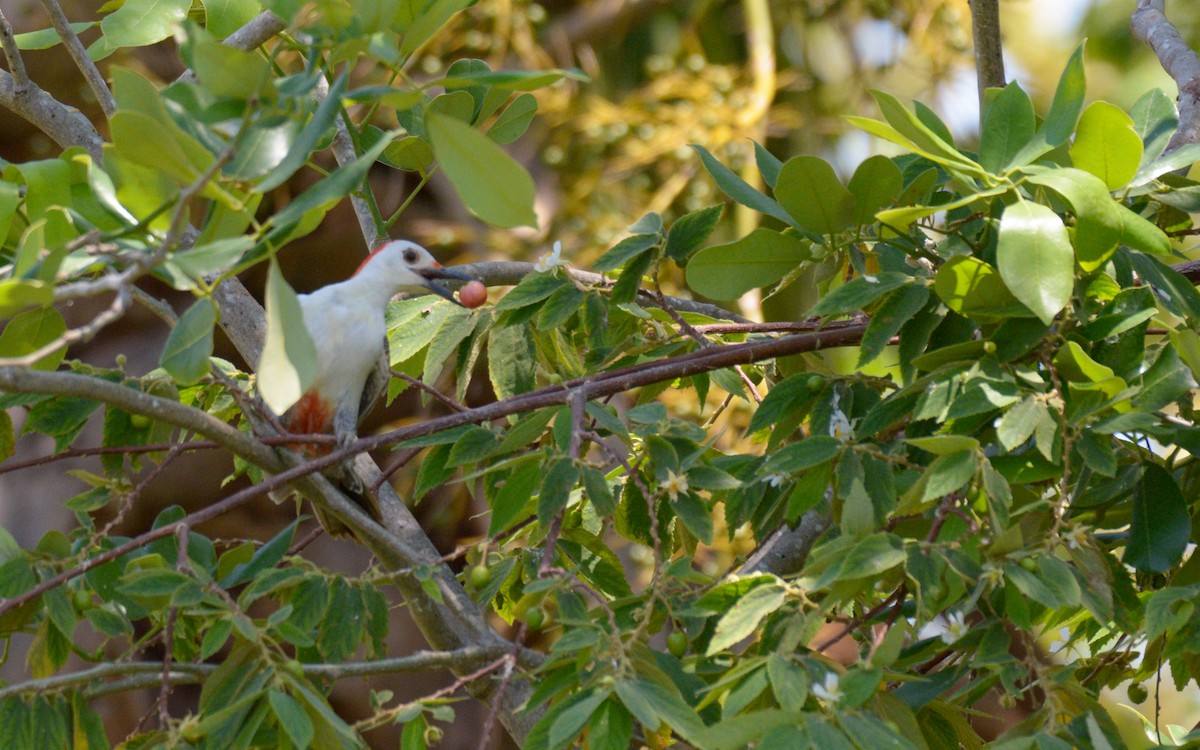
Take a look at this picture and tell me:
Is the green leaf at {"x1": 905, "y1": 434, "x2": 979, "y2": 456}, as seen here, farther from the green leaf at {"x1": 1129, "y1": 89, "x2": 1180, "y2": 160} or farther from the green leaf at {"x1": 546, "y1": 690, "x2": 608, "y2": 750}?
the green leaf at {"x1": 1129, "y1": 89, "x2": 1180, "y2": 160}

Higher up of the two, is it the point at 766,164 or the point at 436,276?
the point at 766,164

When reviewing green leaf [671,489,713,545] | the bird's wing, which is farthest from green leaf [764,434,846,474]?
the bird's wing

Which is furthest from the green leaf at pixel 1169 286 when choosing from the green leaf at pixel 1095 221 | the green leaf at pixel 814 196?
the green leaf at pixel 814 196

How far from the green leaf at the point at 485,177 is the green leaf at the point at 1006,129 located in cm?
76

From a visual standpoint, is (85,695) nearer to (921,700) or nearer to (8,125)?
(921,700)

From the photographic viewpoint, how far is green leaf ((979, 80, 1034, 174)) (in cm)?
171

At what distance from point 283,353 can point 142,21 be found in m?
1.32

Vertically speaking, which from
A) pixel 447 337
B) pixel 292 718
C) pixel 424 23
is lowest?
Result: pixel 447 337

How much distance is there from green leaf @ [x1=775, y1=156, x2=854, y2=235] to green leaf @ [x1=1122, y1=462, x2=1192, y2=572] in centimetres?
61

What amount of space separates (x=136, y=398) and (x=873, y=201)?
1135 mm

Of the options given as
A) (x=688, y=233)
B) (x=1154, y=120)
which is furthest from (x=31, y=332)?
(x=1154, y=120)

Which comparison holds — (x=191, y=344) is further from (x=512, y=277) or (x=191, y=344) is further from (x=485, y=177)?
(x=512, y=277)

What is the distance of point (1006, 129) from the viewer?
1.72 metres

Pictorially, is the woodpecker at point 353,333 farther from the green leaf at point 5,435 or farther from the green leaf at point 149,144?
the green leaf at point 149,144
